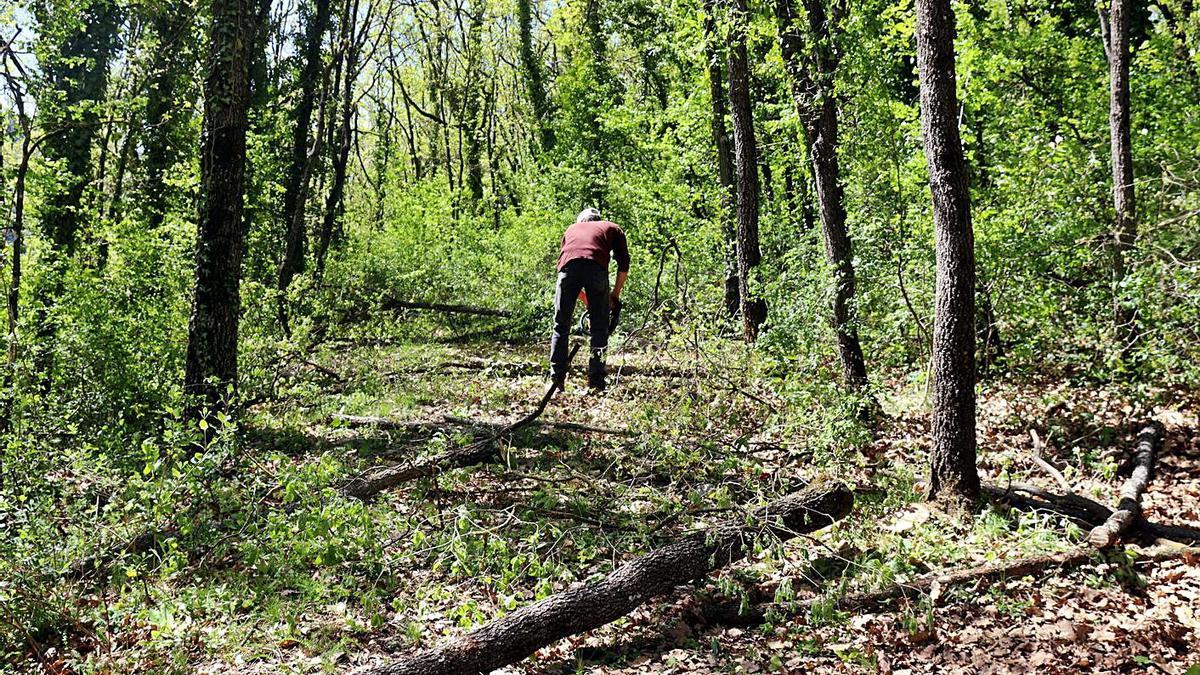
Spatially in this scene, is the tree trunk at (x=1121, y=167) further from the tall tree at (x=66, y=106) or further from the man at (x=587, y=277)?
the tall tree at (x=66, y=106)

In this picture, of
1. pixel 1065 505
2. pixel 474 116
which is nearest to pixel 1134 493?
pixel 1065 505

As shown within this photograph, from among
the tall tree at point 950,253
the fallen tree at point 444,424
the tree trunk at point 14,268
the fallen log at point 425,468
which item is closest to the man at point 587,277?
the fallen tree at point 444,424

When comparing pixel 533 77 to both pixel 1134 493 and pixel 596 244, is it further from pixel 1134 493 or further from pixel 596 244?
pixel 1134 493

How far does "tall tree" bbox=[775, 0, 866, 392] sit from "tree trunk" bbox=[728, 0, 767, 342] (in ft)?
11.0

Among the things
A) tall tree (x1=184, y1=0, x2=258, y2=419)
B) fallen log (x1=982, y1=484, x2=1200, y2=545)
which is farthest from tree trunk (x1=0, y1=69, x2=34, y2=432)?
fallen log (x1=982, y1=484, x2=1200, y2=545)

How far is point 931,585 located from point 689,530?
62.5 inches

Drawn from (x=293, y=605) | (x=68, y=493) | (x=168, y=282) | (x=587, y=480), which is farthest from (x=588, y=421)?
(x=168, y=282)

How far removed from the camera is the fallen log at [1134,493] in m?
4.96

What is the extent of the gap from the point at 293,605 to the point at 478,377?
6558 mm

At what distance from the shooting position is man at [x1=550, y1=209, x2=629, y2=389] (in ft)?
28.6

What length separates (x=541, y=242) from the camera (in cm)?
1802

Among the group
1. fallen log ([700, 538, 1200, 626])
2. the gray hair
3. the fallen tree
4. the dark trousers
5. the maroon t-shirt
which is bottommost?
fallen log ([700, 538, 1200, 626])

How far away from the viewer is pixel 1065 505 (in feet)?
18.4

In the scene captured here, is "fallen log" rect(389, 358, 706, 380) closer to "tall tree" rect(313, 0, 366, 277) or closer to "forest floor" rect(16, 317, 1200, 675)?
"forest floor" rect(16, 317, 1200, 675)
